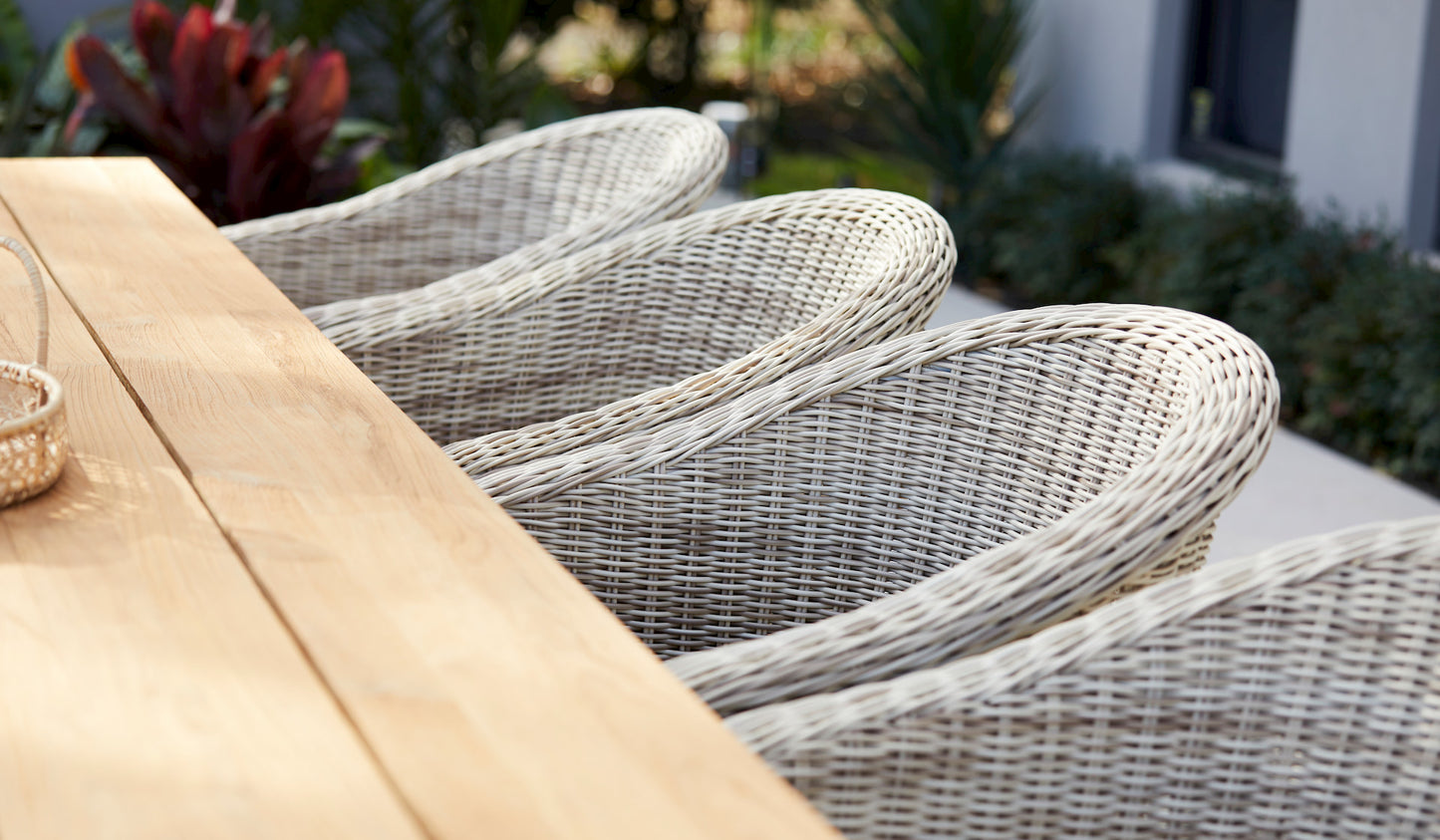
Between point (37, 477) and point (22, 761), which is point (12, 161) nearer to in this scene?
point (37, 477)

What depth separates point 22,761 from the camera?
696 mm

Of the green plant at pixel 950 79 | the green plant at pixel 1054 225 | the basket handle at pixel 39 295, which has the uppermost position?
the basket handle at pixel 39 295

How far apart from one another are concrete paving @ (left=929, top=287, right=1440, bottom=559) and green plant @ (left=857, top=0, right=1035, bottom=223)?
2008 millimetres

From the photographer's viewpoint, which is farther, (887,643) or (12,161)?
(12,161)

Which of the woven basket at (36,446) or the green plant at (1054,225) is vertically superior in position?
the woven basket at (36,446)

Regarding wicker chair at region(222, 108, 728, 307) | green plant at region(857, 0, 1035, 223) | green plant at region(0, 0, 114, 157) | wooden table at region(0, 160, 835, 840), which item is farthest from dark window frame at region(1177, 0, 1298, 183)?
wooden table at region(0, 160, 835, 840)

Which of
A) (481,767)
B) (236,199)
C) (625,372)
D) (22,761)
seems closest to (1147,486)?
(481,767)

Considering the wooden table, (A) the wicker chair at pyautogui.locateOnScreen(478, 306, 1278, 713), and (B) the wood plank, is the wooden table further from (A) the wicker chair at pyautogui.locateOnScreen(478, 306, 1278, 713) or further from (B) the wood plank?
(A) the wicker chair at pyautogui.locateOnScreen(478, 306, 1278, 713)

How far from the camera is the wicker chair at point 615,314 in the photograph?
1.74 metres

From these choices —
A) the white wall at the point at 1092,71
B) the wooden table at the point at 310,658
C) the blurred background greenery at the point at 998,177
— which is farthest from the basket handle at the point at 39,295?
the white wall at the point at 1092,71

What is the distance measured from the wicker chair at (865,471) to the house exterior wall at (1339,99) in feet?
9.01

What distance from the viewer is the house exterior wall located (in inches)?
140

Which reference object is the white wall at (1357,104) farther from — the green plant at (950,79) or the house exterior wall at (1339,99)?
the green plant at (950,79)

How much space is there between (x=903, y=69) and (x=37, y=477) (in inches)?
178
